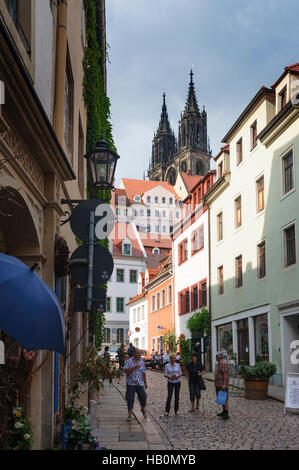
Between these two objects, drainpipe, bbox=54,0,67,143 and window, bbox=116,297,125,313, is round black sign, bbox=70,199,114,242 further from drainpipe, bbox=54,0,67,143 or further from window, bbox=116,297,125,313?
window, bbox=116,297,125,313

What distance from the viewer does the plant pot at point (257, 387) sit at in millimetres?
18312

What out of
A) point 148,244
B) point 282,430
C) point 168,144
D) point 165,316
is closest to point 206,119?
point 168,144

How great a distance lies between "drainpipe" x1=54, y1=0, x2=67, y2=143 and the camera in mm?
9344

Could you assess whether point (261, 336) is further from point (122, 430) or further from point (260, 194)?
point (122, 430)

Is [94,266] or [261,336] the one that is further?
[261,336]

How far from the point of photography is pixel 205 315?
1320 inches

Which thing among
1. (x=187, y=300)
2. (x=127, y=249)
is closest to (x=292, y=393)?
(x=187, y=300)

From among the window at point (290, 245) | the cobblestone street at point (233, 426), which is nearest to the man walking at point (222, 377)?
the cobblestone street at point (233, 426)

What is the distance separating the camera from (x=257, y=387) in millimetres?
18344

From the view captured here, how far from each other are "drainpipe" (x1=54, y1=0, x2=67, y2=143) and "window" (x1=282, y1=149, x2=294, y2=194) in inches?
579

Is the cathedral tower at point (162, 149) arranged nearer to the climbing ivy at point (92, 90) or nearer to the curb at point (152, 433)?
the climbing ivy at point (92, 90)

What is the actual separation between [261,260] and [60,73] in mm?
18027

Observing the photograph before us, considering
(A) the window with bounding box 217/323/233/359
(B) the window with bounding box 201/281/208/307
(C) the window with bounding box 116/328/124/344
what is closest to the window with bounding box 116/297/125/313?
(C) the window with bounding box 116/328/124/344
